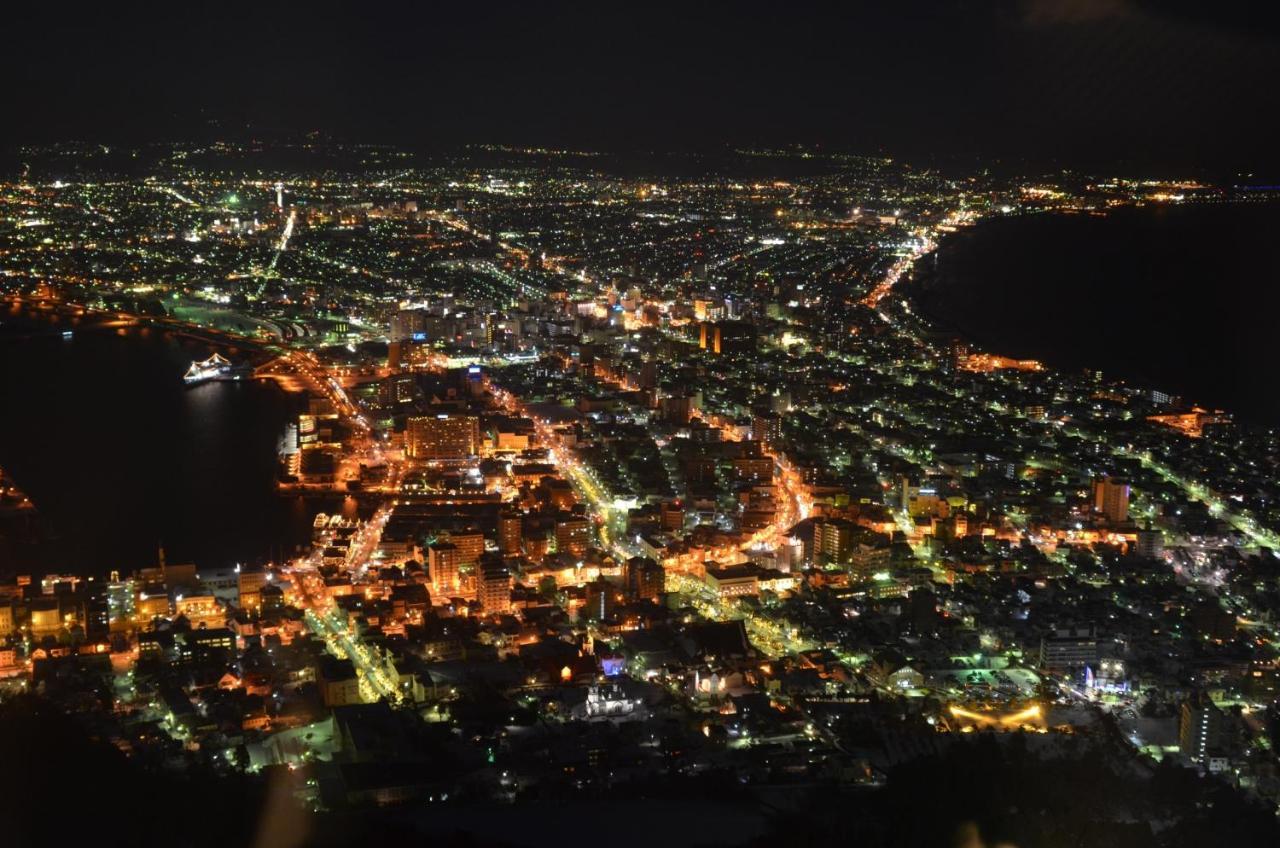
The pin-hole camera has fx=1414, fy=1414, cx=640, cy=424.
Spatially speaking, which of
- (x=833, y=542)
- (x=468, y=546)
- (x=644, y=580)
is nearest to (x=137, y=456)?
(x=468, y=546)

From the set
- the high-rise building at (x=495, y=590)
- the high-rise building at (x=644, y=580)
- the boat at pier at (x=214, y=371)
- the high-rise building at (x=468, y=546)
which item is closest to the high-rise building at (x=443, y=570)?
the high-rise building at (x=468, y=546)

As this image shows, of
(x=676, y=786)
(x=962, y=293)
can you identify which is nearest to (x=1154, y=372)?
(x=962, y=293)

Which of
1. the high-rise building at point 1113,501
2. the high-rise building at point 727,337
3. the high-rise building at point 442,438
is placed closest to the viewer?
the high-rise building at point 1113,501

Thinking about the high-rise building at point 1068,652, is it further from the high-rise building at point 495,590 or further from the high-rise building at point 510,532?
the high-rise building at point 510,532

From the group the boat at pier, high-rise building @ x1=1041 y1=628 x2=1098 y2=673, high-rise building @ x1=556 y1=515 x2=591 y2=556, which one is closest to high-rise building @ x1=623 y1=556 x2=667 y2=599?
high-rise building @ x1=556 y1=515 x2=591 y2=556

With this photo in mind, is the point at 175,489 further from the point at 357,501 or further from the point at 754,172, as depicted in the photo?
the point at 754,172

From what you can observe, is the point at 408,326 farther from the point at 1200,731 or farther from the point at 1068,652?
the point at 1200,731
